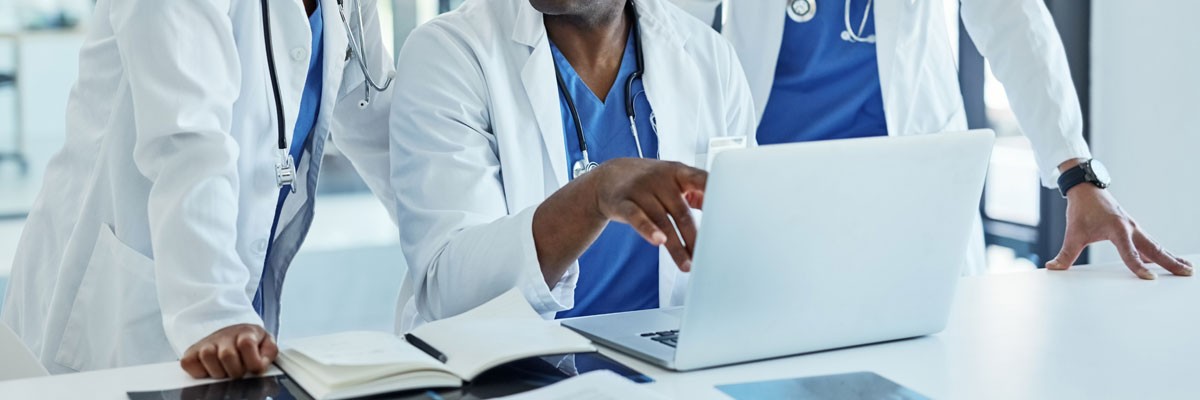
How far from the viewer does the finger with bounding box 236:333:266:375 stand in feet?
3.49

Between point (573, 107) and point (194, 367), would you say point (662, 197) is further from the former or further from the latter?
point (573, 107)

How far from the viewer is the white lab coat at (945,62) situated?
70.3 inches

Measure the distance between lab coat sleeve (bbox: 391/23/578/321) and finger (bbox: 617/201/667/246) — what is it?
22 centimetres

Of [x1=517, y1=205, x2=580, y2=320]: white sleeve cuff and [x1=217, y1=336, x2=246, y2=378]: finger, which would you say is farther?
[x1=517, y1=205, x2=580, y2=320]: white sleeve cuff

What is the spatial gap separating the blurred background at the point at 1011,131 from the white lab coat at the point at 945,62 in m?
0.25

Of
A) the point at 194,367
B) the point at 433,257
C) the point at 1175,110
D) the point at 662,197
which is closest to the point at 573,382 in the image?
the point at 662,197

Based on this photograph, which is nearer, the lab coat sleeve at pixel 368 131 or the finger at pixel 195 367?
the finger at pixel 195 367

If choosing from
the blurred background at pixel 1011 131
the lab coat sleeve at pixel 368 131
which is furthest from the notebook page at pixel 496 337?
the blurred background at pixel 1011 131

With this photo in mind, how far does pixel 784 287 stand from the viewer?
1.06 metres

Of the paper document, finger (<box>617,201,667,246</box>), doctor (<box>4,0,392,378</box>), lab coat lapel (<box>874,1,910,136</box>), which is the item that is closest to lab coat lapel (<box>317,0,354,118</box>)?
doctor (<box>4,0,392,378</box>)

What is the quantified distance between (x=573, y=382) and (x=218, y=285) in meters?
0.41

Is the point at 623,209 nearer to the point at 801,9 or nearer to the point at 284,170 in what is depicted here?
the point at 284,170

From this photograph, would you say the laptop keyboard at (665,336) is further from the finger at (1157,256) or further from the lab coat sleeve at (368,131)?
the finger at (1157,256)

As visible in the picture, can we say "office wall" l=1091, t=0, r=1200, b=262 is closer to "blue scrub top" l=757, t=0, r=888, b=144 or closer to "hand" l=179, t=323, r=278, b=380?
"blue scrub top" l=757, t=0, r=888, b=144
